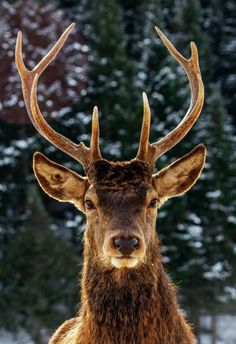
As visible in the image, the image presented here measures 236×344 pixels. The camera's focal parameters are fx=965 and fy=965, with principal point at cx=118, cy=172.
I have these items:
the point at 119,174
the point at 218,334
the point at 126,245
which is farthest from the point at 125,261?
the point at 218,334

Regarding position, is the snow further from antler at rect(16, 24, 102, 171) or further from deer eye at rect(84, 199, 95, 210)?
deer eye at rect(84, 199, 95, 210)

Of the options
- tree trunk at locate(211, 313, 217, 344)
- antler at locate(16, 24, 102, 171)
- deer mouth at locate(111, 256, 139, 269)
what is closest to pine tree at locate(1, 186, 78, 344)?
tree trunk at locate(211, 313, 217, 344)

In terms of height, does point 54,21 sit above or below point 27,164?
above

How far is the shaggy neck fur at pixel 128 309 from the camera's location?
667 centimetres

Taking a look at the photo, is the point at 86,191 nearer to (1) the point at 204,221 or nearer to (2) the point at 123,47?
(1) the point at 204,221

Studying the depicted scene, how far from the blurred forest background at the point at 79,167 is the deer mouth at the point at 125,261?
22914 millimetres

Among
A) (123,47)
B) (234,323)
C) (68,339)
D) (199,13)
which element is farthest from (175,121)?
(68,339)

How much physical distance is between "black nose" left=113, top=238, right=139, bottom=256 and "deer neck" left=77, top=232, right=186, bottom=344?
0.44m

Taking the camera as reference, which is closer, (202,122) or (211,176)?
(211,176)

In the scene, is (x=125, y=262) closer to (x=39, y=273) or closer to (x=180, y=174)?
(x=180, y=174)

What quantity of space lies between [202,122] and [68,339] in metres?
30.1

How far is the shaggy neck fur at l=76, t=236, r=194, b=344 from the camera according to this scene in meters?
6.67

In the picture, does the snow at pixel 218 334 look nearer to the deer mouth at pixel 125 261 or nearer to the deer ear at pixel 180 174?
the deer ear at pixel 180 174

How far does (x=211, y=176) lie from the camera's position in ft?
114
